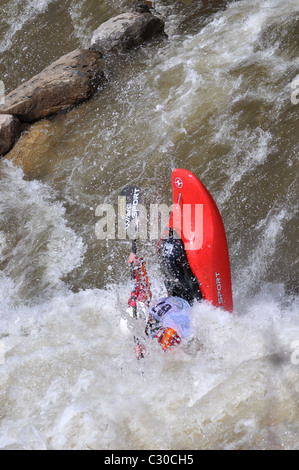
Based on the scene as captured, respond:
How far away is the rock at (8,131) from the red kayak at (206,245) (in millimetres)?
2974

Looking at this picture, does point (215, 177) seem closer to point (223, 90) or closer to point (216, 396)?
point (223, 90)

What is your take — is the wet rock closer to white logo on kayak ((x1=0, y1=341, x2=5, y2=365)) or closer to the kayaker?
the kayaker

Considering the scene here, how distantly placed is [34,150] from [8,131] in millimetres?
391

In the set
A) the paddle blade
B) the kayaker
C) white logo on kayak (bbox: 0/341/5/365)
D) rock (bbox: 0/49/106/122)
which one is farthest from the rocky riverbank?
the kayaker

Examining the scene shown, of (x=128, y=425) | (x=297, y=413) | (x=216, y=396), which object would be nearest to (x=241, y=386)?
(x=216, y=396)

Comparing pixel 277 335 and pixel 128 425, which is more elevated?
pixel 128 425

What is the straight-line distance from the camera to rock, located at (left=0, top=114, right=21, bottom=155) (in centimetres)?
564

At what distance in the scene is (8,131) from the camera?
5.65 meters

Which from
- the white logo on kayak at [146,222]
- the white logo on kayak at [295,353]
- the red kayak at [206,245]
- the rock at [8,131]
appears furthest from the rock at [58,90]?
the white logo on kayak at [295,353]

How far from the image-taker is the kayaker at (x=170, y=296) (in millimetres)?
2979

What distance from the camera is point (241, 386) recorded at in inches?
109

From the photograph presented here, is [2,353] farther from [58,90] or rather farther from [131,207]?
[58,90]

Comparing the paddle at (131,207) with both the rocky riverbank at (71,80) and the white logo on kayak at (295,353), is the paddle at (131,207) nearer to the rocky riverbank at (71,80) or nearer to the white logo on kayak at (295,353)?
the white logo on kayak at (295,353)

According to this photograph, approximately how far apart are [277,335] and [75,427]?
126cm
